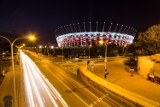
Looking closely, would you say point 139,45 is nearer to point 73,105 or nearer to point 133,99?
point 133,99

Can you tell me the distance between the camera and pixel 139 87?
31906 mm

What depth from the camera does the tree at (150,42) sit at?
50281mm

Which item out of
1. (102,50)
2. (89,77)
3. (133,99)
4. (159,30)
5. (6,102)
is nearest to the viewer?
(6,102)

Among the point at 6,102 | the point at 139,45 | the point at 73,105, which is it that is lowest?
the point at 73,105

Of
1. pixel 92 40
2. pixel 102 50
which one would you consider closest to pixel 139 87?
pixel 102 50

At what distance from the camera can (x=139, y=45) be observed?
56750 mm

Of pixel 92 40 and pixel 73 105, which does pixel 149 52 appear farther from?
pixel 92 40

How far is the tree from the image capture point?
50.3 metres

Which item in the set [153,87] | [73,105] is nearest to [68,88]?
[73,105]

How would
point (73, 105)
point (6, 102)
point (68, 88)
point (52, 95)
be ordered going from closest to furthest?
point (6, 102) → point (73, 105) → point (52, 95) → point (68, 88)

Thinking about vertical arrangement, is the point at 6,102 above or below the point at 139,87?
above

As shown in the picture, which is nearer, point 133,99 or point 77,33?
point 133,99

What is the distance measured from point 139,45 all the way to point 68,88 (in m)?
31.6

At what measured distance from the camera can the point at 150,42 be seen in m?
52.3
